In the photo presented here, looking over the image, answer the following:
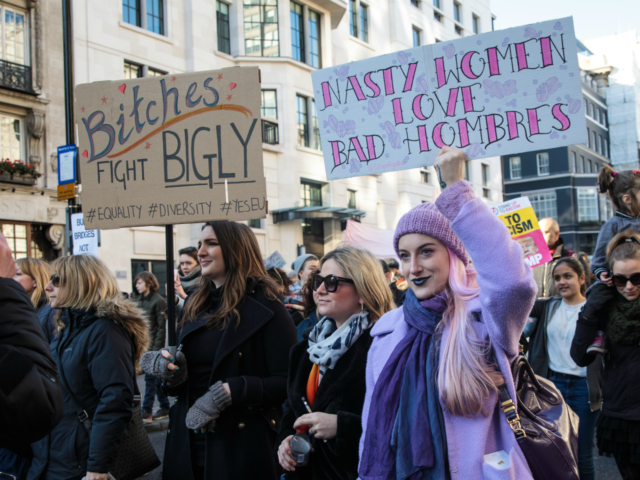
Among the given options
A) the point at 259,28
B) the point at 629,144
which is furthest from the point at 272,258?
the point at 629,144

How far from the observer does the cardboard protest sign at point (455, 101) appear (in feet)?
9.61

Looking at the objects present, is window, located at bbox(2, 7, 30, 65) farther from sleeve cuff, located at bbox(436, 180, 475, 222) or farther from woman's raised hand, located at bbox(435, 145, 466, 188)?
sleeve cuff, located at bbox(436, 180, 475, 222)

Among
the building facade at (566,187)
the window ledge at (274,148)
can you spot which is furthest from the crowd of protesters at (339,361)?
the building facade at (566,187)

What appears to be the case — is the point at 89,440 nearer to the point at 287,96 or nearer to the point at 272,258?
the point at 272,258

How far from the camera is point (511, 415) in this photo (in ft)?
6.35

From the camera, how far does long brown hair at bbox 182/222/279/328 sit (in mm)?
3508

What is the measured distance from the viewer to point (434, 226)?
220cm

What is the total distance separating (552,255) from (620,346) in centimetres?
327

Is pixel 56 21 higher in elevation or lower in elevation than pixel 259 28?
lower

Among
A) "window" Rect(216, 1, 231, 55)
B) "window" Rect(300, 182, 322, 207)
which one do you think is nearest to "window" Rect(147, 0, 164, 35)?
"window" Rect(216, 1, 231, 55)

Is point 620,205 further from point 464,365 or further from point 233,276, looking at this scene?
point 464,365

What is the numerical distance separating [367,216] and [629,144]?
44.2 m

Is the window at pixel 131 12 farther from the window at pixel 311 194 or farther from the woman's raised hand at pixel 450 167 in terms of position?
the woman's raised hand at pixel 450 167

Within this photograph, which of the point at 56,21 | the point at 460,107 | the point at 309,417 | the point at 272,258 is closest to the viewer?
the point at 309,417
